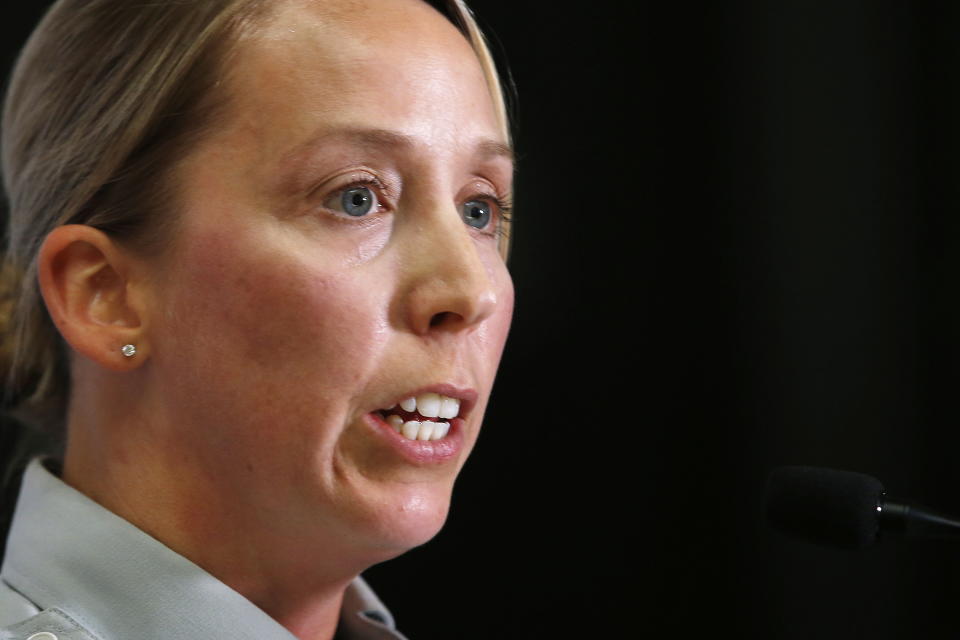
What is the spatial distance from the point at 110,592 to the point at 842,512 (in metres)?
0.71

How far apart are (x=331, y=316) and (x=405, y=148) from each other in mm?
189

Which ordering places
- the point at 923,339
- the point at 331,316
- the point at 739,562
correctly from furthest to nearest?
1. the point at 739,562
2. the point at 923,339
3. the point at 331,316

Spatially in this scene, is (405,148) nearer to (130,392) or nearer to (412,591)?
(130,392)

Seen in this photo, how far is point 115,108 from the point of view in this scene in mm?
1152

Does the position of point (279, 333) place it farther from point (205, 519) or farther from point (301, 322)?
point (205, 519)

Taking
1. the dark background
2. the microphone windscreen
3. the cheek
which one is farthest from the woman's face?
the dark background

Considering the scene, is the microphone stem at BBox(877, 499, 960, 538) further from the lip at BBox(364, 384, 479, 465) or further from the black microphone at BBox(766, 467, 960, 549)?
the lip at BBox(364, 384, 479, 465)

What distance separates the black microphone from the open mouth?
34 centimetres

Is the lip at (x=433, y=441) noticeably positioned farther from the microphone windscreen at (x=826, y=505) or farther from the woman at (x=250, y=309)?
the microphone windscreen at (x=826, y=505)

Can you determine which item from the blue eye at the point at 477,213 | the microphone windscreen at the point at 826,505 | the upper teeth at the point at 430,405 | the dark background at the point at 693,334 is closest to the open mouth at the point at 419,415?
the upper teeth at the point at 430,405

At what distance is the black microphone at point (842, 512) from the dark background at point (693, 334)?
0.67 m

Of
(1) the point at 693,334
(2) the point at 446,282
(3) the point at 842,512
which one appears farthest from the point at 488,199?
(1) the point at 693,334

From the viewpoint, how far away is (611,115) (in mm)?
1869

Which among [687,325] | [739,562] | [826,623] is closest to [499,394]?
[687,325]
